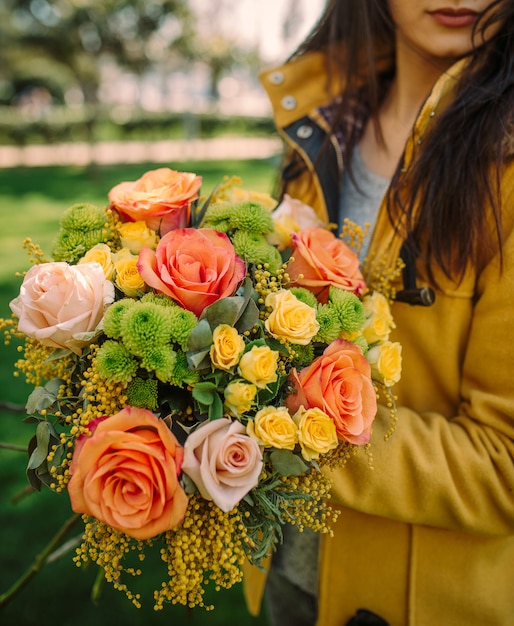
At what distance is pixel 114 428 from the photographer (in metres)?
1.06

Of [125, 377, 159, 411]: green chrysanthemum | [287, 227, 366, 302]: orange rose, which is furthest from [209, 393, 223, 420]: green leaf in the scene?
[287, 227, 366, 302]: orange rose

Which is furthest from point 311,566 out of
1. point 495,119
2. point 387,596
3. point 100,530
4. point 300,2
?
point 300,2

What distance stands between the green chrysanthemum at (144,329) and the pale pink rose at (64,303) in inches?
4.3

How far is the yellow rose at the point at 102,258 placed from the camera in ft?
4.11

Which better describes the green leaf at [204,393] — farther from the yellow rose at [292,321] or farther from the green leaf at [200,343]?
the yellow rose at [292,321]

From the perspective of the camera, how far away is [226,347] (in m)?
1.09

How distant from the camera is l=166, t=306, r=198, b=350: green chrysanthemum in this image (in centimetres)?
110

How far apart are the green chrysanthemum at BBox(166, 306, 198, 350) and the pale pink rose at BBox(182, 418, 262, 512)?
0.16 m

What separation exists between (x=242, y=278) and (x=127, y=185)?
1.60 ft

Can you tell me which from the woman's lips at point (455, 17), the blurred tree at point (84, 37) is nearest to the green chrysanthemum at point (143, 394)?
the woman's lips at point (455, 17)

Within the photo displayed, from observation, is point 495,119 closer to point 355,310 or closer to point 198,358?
→ point 355,310

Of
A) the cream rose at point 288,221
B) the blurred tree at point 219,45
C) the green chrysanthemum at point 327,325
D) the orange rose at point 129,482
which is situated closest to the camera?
the orange rose at point 129,482

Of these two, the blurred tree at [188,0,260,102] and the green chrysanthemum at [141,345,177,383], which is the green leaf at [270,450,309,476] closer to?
the green chrysanthemum at [141,345,177,383]

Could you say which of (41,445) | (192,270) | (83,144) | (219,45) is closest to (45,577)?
(41,445)
